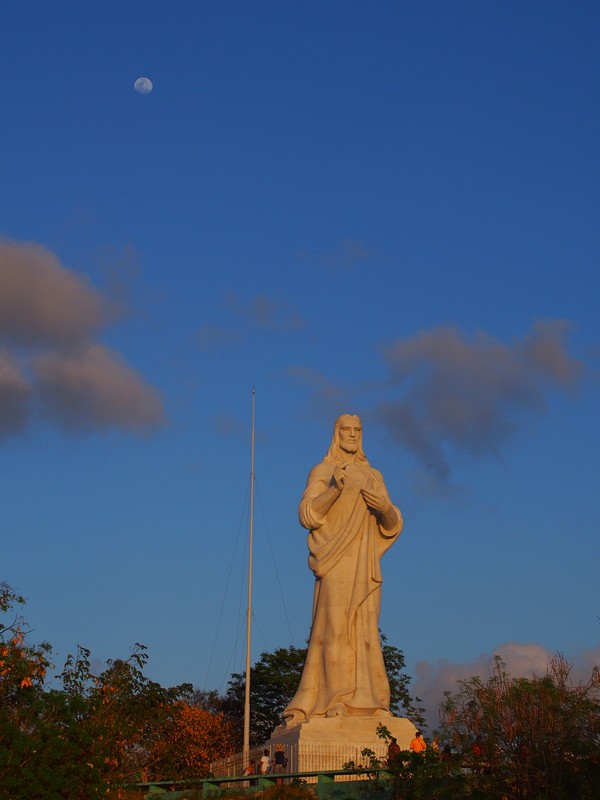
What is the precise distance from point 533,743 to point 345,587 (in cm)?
797

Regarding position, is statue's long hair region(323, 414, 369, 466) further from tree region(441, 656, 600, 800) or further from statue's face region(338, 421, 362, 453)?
tree region(441, 656, 600, 800)

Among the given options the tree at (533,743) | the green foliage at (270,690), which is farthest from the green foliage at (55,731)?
the green foliage at (270,690)

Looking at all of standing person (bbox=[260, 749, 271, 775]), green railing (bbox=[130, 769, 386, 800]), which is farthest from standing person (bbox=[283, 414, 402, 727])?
green railing (bbox=[130, 769, 386, 800])

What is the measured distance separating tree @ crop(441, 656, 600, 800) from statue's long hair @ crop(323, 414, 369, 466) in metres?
8.93

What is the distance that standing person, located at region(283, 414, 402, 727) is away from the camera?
23.4m

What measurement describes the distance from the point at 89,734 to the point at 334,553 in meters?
7.14

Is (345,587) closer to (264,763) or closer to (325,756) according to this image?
(325,756)

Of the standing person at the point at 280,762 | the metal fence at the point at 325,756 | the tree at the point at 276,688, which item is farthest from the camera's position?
the tree at the point at 276,688

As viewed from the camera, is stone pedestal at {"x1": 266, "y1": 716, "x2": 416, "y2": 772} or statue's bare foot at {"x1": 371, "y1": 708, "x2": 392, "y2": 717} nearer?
stone pedestal at {"x1": 266, "y1": 716, "x2": 416, "y2": 772}

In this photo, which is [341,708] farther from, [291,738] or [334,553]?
[334,553]

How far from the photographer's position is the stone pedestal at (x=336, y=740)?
2197cm

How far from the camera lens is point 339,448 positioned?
2562cm

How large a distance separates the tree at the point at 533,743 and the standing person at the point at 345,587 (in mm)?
6100

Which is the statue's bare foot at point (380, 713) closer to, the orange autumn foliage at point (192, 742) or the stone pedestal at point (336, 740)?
the stone pedestal at point (336, 740)
